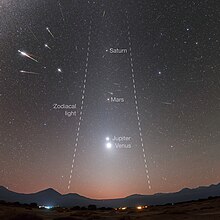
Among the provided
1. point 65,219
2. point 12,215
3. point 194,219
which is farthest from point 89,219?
point 194,219

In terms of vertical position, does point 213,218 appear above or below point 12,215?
below

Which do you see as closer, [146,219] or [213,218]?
[213,218]

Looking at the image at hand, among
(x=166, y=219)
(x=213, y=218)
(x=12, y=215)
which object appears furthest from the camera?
(x=12, y=215)

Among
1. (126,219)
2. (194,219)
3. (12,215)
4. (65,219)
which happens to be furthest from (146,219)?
(12,215)

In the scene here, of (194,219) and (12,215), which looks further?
(12,215)

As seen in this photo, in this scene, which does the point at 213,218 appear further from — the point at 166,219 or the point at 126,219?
the point at 126,219

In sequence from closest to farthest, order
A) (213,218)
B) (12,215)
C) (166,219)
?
(213,218) < (166,219) < (12,215)

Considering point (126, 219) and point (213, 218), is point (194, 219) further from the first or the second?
point (126, 219)

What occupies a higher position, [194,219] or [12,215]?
[12,215]
